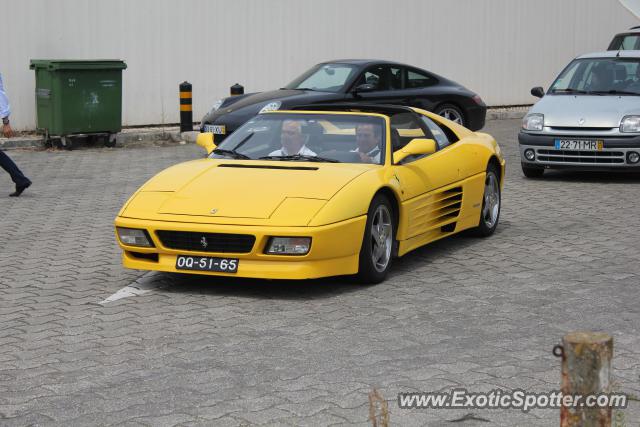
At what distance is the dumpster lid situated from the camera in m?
17.7

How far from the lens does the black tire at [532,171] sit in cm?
1441

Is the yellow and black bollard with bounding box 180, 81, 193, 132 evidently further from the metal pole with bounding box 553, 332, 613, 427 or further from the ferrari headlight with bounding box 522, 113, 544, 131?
the metal pole with bounding box 553, 332, 613, 427

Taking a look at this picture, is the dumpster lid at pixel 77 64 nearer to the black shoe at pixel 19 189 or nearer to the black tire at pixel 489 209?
the black shoe at pixel 19 189

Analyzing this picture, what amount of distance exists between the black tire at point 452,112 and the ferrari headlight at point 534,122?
4.06 meters

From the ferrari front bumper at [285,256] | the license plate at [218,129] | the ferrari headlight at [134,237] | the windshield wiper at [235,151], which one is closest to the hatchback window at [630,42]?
the license plate at [218,129]

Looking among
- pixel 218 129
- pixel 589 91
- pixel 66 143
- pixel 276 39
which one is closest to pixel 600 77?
pixel 589 91

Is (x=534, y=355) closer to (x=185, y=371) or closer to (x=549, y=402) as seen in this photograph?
(x=549, y=402)

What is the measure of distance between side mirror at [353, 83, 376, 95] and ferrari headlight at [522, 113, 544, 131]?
3426mm

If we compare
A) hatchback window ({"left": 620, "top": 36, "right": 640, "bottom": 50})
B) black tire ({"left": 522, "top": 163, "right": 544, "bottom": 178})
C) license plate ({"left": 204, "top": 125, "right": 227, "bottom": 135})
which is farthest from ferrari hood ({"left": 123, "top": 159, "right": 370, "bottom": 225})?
hatchback window ({"left": 620, "top": 36, "right": 640, "bottom": 50})

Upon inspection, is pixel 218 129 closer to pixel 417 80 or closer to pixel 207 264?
pixel 417 80

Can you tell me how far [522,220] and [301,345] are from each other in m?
5.09

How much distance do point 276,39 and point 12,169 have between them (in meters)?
9.69

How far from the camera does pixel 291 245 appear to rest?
25.0ft

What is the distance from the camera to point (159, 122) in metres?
20.2
